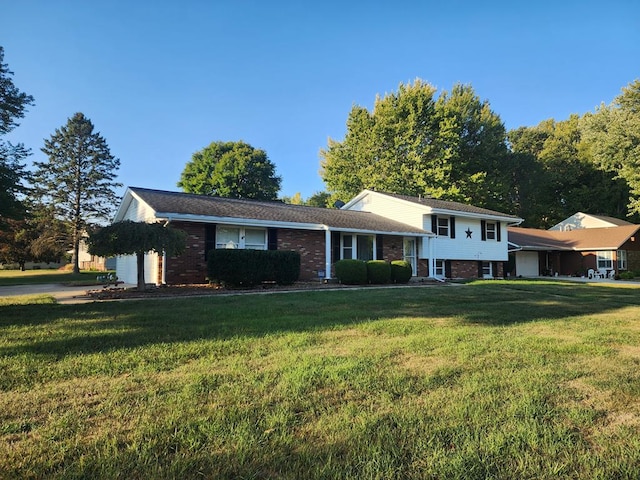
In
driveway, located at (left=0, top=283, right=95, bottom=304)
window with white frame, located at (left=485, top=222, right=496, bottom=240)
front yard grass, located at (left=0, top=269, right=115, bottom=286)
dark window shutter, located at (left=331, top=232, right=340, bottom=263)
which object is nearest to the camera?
driveway, located at (left=0, top=283, right=95, bottom=304)

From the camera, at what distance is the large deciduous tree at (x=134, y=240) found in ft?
34.9

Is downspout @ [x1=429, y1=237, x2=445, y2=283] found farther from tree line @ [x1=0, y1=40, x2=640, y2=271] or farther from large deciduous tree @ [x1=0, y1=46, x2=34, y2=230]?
large deciduous tree @ [x1=0, y1=46, x2=34, y2=230]

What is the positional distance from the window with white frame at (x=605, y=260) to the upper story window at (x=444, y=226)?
14155 mm

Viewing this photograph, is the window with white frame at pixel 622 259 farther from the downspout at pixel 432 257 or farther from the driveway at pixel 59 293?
the driveway at pixel 59 293

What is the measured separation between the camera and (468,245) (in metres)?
22.4

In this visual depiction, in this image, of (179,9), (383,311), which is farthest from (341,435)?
(179,9)

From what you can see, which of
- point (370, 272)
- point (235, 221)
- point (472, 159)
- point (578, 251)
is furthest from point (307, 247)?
Result: point (472, 159)

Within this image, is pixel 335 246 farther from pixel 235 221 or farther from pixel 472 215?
pixel 472 215

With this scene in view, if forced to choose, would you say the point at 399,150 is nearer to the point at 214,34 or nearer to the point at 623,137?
the point at 623,137

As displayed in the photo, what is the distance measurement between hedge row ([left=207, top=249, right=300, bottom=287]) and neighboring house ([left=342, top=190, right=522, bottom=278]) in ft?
29.3

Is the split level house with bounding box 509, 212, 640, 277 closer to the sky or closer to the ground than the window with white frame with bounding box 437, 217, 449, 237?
closer to the ground

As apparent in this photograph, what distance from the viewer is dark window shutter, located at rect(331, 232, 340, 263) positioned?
17688 mm

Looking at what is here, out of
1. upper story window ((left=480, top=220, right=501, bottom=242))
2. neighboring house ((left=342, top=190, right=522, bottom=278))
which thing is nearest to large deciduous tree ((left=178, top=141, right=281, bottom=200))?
neighboring house ((left=342, top=190, right=522, bottom=278))

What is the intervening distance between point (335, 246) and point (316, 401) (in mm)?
14824
